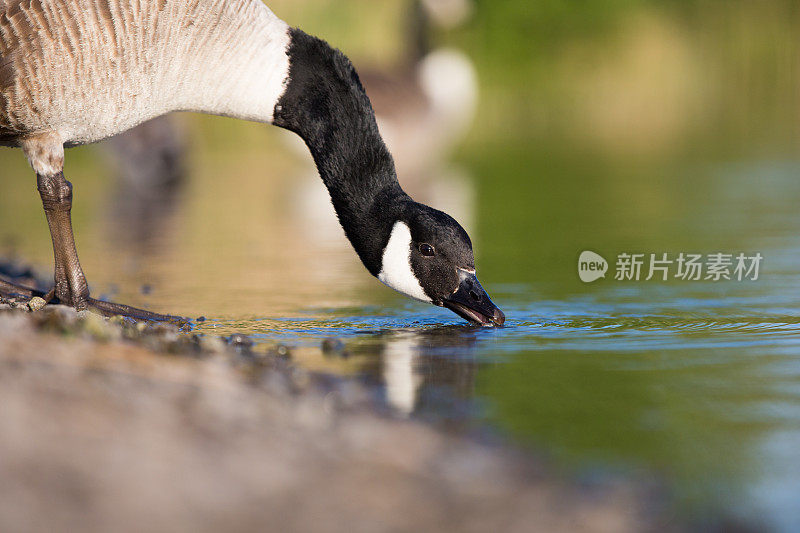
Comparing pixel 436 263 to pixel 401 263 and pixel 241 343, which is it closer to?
pixel 401 263

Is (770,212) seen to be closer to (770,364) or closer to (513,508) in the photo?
(770,364)

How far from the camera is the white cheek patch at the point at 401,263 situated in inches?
243

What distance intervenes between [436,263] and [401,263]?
219 mm

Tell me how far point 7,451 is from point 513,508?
4.77ft

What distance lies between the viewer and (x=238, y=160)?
20.2 m

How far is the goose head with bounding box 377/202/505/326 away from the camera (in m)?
6.09

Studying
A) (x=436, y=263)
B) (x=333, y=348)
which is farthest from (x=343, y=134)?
(x=333, y=348)

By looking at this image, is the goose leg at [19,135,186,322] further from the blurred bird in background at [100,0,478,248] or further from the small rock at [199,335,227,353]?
the blurred bird in background at [100,0,478,248]

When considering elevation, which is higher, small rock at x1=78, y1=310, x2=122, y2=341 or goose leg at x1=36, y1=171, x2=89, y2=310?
goose leg at x1=36, y1=171, x2=89, y2=310

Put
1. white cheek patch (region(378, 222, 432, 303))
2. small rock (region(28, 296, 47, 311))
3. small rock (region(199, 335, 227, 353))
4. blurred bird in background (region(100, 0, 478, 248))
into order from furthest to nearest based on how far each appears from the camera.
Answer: blurred bird in background (region(100, 0, 478, 248)), white cheek patch (region(378, 222, 432, 303)), small rock (region(28, 296, 47, 311)), small rock (region(199, 335, 227, 353))

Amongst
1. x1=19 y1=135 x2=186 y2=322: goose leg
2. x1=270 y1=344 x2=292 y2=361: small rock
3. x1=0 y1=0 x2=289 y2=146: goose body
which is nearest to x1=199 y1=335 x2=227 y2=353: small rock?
x1=270 y1=344 x2=292 y2=361: small rock

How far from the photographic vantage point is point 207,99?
20.9ft

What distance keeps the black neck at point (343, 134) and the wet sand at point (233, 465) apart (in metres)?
2.30

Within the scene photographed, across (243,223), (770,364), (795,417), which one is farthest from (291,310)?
(243,223)
